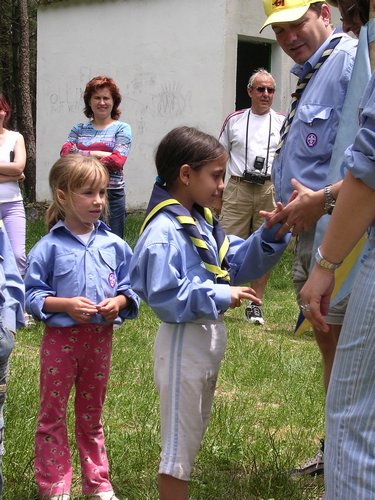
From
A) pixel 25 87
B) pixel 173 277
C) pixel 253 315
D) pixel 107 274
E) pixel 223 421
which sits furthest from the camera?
pixel 25 87

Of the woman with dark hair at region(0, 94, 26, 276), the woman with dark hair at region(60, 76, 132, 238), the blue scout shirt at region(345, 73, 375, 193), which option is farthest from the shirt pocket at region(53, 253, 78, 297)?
the woman with dark hair at region(60, 76, 132, 238)

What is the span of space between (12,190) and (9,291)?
402cm

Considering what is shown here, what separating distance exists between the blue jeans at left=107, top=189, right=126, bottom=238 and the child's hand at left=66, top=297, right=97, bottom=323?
480 cm

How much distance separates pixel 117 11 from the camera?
1422 cm

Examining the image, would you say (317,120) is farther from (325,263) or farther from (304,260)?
(325,263)

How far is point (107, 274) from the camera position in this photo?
363 cm

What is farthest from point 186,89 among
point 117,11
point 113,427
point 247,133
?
point 113,427

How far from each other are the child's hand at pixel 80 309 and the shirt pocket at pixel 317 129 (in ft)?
3.72

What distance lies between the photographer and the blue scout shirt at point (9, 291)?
298cm

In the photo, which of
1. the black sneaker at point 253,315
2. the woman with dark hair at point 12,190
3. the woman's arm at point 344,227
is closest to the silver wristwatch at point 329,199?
the woman's arm at point 344,227

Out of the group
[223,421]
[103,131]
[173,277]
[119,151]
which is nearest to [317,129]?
[173,277]

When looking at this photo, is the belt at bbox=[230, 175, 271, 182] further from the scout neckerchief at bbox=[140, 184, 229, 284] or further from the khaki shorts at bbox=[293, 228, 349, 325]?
the scout neckerchief at bbox=[140, 184, 229, 284]

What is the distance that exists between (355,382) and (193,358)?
87 cm

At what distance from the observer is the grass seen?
12.1 ft
